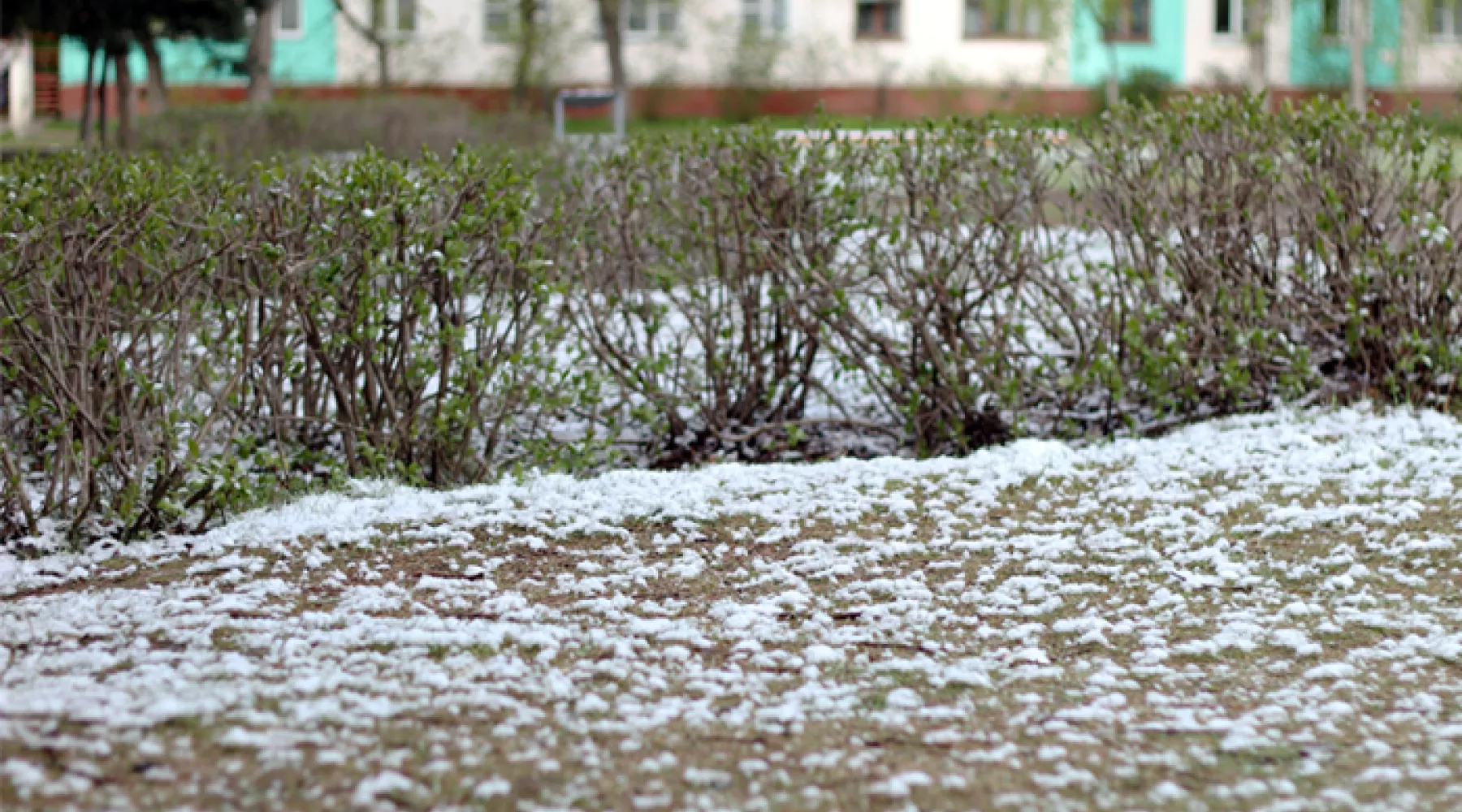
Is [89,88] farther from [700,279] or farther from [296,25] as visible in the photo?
[296,25]

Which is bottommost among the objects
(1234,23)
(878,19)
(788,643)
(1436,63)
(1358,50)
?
(788,643)

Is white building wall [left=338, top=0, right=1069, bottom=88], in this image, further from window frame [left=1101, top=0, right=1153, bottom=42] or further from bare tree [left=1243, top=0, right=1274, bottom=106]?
bare tree [left=1243, top=0, right=1274, bottom=106]

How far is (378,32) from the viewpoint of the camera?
105ft

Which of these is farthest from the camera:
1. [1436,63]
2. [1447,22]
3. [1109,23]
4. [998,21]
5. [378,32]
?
[1447,22]

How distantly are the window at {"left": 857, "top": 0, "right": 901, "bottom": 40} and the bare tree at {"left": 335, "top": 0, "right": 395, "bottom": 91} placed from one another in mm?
11217

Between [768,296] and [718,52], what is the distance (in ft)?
104

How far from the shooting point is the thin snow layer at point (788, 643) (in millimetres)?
2811

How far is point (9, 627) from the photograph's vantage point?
3.64 metres

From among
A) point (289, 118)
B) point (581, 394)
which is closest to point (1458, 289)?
point (581, 394)

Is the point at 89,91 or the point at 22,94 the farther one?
the point at 22,94

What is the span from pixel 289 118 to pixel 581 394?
1151cm

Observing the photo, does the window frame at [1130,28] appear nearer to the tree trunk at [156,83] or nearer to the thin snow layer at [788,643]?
the tree trunk at [156,83]

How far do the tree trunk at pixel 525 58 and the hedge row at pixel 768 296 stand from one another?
1129 inches

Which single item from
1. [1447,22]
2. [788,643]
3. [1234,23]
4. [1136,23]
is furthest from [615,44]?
[788,643]
